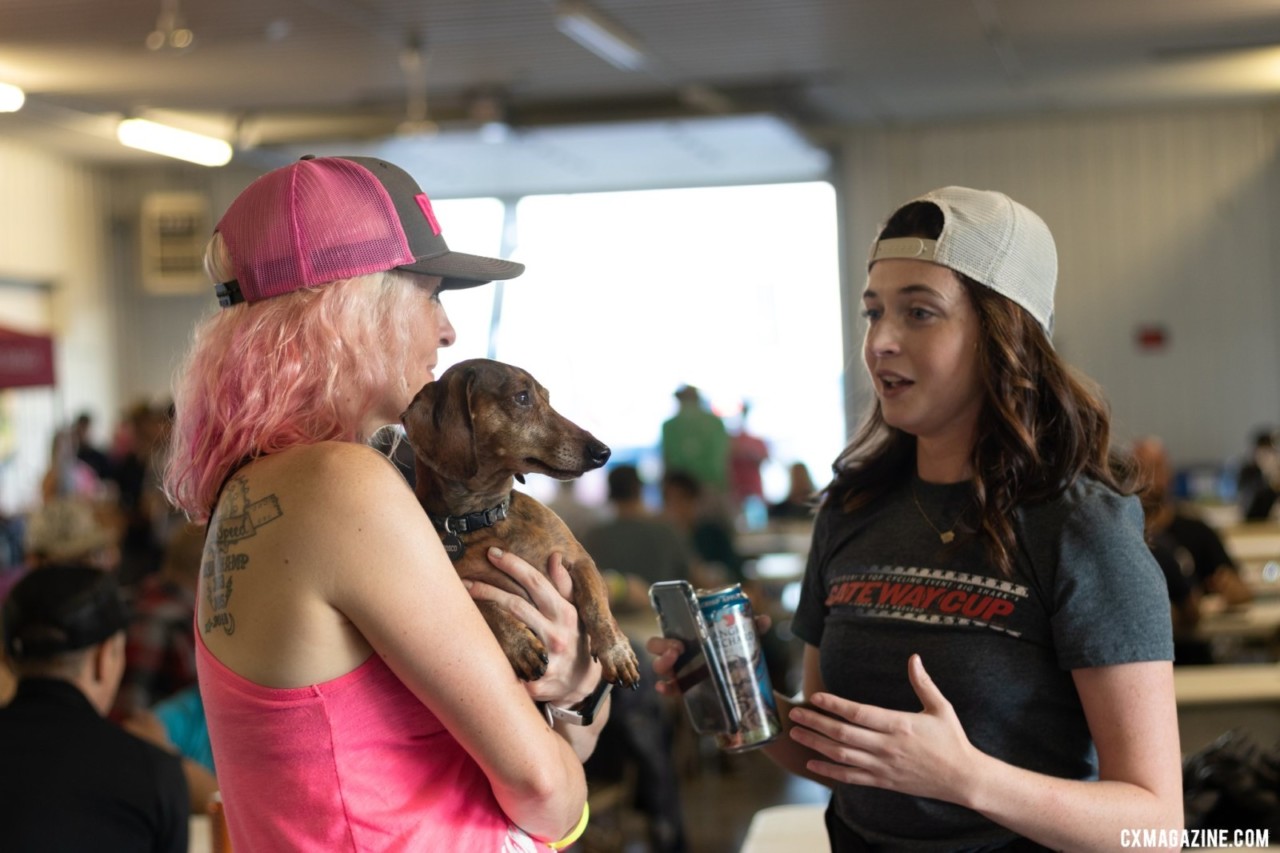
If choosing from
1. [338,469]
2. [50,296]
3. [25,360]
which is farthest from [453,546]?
[50,296]

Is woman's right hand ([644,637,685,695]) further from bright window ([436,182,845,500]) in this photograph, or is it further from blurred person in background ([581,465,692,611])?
bright window ([436,182,845,500])

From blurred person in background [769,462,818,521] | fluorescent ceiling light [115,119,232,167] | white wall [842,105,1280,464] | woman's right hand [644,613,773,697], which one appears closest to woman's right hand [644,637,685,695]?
woman's right hand [644,613,773,697]

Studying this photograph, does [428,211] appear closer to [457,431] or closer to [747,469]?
[457,431]

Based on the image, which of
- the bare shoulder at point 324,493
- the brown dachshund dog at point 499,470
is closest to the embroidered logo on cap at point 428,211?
the brown dachshund dog at point 499,470

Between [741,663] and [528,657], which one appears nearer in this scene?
[528,657]

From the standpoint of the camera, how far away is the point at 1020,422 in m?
1.66

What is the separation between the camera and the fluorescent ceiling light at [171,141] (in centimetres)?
895

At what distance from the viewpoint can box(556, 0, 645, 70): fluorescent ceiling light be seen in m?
7.63

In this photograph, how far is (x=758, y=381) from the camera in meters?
13.5

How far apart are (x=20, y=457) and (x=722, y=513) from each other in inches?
279

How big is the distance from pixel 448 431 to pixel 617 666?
1.07 feet

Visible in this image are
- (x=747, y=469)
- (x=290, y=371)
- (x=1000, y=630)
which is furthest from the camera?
(x=747, y=469)

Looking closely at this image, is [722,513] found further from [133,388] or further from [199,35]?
[133,388]

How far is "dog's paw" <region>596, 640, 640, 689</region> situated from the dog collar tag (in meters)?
0.20
